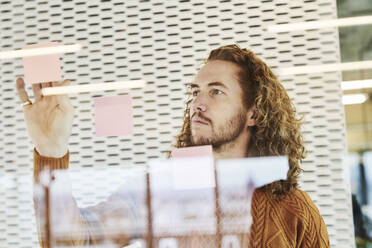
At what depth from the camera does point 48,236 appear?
55.2 inches

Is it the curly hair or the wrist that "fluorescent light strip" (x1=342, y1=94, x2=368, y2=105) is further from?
the wrist

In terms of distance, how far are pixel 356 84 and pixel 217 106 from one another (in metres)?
0.44

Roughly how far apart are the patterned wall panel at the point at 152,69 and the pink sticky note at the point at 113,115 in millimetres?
22

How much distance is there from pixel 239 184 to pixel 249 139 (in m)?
0.15

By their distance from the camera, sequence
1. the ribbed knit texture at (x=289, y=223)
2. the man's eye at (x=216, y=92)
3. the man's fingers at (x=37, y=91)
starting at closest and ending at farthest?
the ribbed knit texture at (x=289, y=223)
the man's eye at (x=216, y=92)
the man's fingers at (x=37, y=91)

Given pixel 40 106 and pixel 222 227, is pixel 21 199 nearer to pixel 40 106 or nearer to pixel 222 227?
pixel 40 106

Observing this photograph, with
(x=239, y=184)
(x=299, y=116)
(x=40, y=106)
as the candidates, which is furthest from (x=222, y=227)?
(x=40, y=106)

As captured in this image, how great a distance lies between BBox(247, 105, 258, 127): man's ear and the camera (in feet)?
4.40

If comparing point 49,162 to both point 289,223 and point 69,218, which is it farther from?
point 289,223

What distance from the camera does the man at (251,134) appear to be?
1.27m

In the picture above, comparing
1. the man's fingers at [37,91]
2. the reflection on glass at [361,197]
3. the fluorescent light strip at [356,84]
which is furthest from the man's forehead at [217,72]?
the man's fingers at [37,91]

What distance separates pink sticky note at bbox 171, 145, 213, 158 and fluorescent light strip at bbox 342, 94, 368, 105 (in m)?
0.45

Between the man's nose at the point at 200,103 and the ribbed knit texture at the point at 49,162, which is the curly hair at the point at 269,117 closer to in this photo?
the man's nose at the point at 200,103

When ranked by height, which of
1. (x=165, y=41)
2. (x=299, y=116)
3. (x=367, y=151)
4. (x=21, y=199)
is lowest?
(x=21, y=199)
